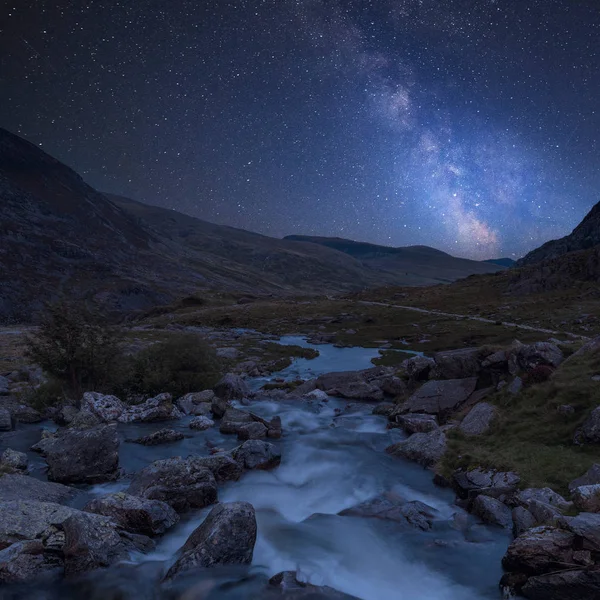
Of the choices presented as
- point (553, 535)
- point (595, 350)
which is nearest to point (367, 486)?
point (553, 535)

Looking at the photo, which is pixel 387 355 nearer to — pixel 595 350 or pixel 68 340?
pixel 595 350

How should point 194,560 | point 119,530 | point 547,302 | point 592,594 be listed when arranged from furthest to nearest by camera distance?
1. point 547,302
2. point 119,530
3. point 194,560
4. point 592,594

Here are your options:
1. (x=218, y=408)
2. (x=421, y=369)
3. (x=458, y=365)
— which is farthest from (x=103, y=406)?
(x=458, y=365)

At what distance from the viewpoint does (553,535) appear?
10180 millimetres

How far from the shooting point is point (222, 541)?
11.7 metres

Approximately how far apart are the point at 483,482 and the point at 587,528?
6460mm

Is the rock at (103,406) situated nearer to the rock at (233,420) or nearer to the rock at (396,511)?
the rock at (233,420)

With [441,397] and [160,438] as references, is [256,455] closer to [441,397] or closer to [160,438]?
[160,438]

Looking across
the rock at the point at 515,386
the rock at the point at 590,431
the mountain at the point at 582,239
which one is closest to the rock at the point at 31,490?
the rock at the point at 590,431

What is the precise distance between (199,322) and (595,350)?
8057cm

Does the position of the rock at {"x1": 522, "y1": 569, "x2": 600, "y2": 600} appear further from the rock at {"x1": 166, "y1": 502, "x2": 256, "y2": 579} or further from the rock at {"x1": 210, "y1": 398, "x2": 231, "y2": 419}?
the rock at {"x1": 210, "y1": 398, "x2": 231, "y2": 419}

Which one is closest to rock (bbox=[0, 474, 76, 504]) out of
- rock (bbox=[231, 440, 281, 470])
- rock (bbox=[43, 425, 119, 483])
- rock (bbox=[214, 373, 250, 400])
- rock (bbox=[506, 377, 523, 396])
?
rock (bbox=[43, 425, 119, 483])

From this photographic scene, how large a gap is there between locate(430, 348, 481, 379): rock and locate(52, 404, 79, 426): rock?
2394cm

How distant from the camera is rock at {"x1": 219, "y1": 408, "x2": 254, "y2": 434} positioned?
2388 cm
